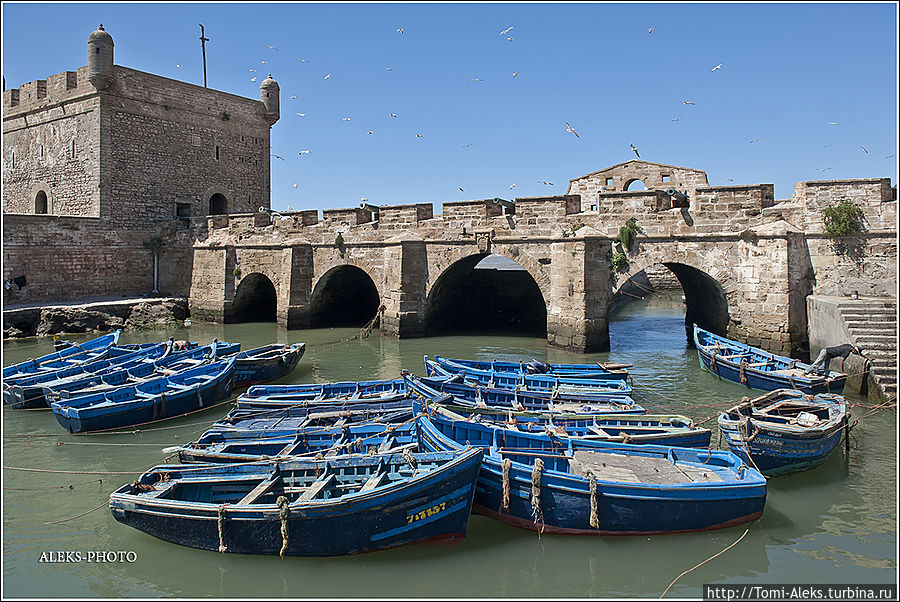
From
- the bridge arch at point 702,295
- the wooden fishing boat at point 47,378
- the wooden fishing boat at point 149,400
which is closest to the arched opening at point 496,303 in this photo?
the bridge arch at point 702,295

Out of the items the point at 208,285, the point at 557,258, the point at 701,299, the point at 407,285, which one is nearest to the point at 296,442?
the point at 557,258

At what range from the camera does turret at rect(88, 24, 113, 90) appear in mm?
23078

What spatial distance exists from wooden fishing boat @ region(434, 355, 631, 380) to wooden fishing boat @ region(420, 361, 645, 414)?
46.8 inches

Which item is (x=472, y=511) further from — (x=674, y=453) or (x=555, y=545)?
(x=674, y=453)

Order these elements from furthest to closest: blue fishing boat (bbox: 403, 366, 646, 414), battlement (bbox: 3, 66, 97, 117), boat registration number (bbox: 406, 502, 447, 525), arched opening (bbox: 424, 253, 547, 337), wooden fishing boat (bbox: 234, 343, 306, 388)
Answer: battlement (bbox: 3, 66, 97, 117) → arched opening (bbox: 424, 253, 547, 337) → wooden fishing boat (bbox: 234, 343, 306, 388) → blue fishing boat (bbox: 403, 366, 646, 414) → boat registration number (bbox: 406, 502, 447, 525)

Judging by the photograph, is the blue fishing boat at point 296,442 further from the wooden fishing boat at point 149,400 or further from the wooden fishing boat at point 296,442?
the wooden fishing boat at point 149,400

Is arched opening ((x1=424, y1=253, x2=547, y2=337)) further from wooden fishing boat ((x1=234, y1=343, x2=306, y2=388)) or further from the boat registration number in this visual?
the boat registration number

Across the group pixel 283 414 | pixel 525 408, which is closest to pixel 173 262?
pixel 283 414

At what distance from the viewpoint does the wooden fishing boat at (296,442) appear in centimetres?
792

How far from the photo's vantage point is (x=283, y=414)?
32.9ft

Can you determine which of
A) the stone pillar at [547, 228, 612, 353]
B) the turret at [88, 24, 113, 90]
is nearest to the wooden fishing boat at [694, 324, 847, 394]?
the stone pillar at [547, 228, 612, 353]

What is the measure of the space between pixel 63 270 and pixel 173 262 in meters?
3.95

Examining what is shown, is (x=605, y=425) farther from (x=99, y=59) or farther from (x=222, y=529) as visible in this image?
(x=99, y=59)

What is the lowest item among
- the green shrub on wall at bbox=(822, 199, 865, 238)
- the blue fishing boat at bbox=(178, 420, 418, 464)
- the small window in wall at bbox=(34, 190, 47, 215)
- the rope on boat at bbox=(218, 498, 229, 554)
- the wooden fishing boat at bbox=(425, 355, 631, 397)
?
the rope on boat at bbox=(218, 498, 229, 554)
